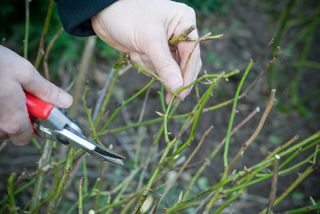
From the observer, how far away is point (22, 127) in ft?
3.94

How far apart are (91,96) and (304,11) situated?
2.27 meters

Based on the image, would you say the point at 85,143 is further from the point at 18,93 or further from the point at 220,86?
the point at 220,86

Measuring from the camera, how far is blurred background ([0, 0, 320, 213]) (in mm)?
2441

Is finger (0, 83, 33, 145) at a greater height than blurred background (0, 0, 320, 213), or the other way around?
finger (0, 83, 33, 145)

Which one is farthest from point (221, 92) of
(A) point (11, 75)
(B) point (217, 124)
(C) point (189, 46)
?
(A) point (11, 75)

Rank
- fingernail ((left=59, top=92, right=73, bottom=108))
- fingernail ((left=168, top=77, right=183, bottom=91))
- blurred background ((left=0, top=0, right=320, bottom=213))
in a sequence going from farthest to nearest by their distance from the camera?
blurred background ((left=0, top=0, right=320, bottom=213)) < fingernail ((left=59, top=92, right=73, bottom=108)) < fingernail ((left=168, top=77, right=183, bottom=91))

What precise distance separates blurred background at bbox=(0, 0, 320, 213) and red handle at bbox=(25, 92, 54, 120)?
0.95 meters

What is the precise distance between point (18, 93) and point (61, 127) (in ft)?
0.48

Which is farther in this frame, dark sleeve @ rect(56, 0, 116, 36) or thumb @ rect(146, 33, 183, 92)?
dark sleeve @ rect(56, 0, 116, 36)

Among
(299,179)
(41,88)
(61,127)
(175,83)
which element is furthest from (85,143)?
(299,179)

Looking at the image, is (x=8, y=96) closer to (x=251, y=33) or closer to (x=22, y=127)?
(x=22, y=127)

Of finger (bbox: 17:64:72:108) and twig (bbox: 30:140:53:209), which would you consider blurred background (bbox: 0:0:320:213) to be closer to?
twig (bbox: 30:140:53:209)

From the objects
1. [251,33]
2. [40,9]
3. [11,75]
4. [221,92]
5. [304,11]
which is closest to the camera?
[11,75]

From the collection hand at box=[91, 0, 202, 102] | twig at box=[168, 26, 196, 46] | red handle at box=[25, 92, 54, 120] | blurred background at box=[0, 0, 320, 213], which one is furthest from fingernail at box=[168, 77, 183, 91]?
blurred background at box=[0, 0, 320, 213]
